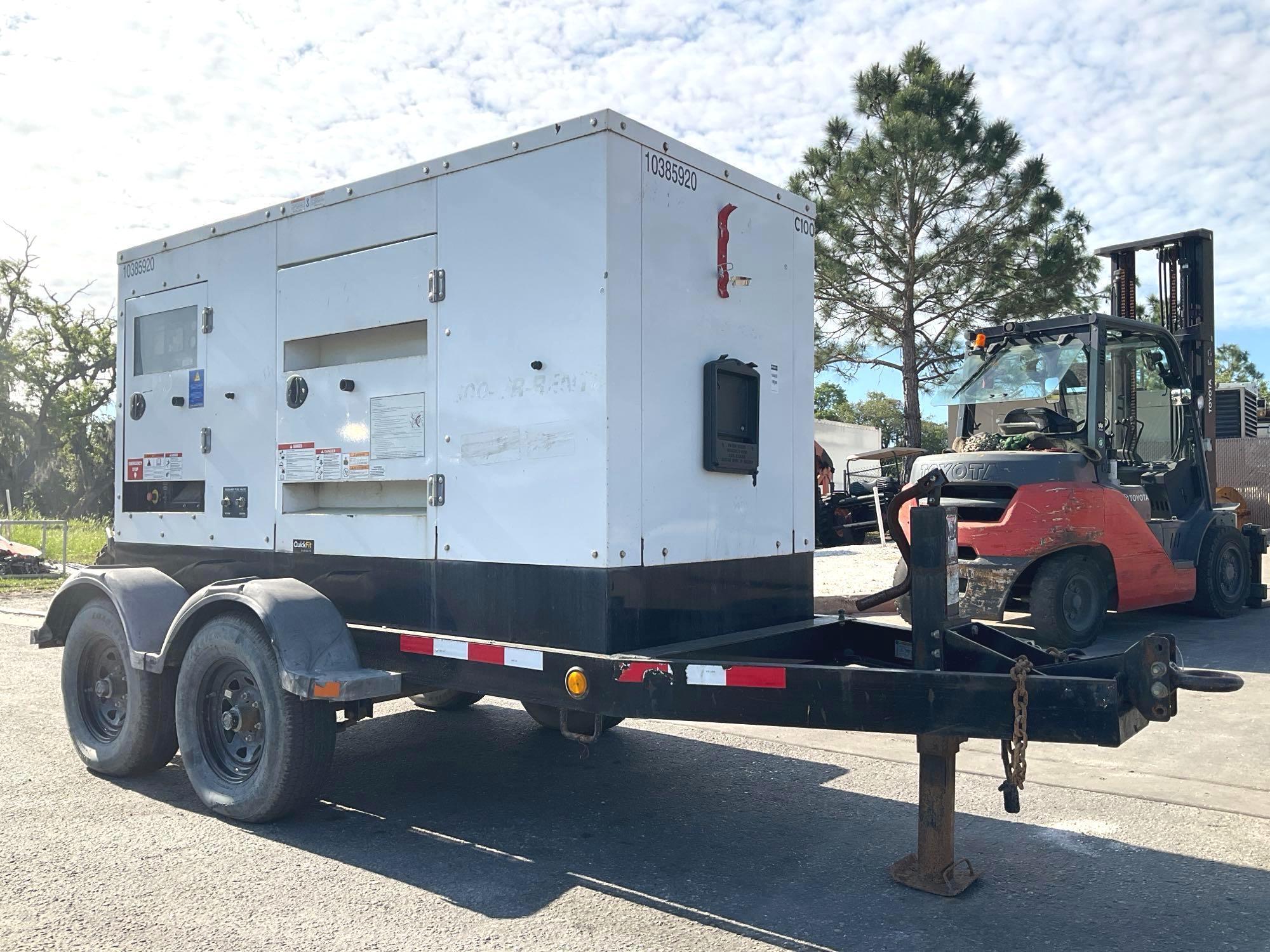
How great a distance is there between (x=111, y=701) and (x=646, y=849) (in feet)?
10.7

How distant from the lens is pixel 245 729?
16.1 feet

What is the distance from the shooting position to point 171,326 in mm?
6098

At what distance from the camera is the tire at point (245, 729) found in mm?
4629

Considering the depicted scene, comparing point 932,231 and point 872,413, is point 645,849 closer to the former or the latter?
point 932,231

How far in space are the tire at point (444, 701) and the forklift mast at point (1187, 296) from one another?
7.84 meters

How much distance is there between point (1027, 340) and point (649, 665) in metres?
6.98

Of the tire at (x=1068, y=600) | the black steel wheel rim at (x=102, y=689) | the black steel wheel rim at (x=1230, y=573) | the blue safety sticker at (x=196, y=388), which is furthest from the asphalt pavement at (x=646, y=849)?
the black steel wheel rim at (x=1230, y=573)

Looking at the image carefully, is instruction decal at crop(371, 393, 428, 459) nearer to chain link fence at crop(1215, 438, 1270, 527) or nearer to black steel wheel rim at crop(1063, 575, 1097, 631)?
black steel wheel rim at crop(1063, 575, 1097, 631)

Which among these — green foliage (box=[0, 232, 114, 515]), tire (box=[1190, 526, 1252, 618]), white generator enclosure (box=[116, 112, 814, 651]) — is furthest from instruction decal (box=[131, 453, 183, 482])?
green foliage (box=[0, 232, 114, 515])

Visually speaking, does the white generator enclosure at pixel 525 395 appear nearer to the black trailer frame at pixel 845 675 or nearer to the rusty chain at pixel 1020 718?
the black trailer frame at pixel 845 675

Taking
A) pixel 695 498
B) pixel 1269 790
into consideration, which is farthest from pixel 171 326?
pixel 1269 790

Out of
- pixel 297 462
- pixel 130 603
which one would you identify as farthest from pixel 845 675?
pixel 130 603

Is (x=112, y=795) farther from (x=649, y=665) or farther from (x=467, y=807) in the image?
(x=649, y=665)

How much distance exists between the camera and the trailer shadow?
12.1 feet
